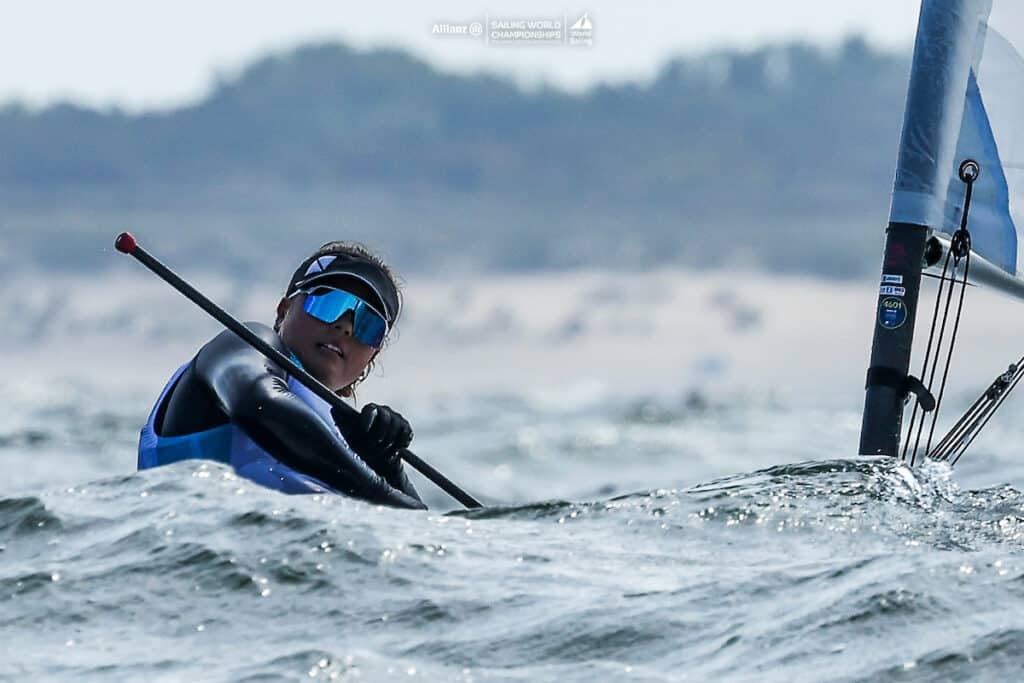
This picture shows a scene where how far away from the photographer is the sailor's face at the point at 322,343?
6207 mm

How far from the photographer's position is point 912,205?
693cm

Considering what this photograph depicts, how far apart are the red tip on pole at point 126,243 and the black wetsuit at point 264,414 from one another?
435 millimetres

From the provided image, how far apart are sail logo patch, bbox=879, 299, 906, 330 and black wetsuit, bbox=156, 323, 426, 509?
7.15ft

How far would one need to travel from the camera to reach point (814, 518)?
5.54 metres

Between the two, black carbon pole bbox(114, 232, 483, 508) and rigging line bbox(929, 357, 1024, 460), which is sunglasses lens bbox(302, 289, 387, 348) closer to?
black carbon pole bbox(114, 232, 483, 508)

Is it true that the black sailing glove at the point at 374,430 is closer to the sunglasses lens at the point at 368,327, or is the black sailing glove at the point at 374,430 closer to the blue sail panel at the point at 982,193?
the sunglasses lens at the point at 368,327

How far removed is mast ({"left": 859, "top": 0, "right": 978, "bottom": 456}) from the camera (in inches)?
272

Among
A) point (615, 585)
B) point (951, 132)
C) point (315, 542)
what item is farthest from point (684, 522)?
point (951, 132)

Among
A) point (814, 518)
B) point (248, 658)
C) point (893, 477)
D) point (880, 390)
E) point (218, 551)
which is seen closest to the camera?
point (248, 658)

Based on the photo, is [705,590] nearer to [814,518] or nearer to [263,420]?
[814,518]

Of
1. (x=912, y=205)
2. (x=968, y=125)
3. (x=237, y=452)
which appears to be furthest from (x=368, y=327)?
(x=968, y=125)

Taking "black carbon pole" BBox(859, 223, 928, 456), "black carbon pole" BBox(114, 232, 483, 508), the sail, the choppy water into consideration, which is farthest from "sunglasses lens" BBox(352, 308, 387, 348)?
the sail

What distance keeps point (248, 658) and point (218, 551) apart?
33.5 inches

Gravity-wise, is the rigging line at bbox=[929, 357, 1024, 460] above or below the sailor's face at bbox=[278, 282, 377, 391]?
below
